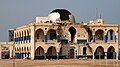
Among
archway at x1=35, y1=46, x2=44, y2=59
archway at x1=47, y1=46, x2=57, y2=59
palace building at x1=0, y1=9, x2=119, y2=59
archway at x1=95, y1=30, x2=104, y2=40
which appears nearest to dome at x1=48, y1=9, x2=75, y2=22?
palace building at x1=0, y1=9, x2=119, y2=59

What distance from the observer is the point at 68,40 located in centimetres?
7394

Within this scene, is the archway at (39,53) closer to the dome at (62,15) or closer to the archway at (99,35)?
the dome at (62,15)

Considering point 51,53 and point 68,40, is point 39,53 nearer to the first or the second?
point 51,53

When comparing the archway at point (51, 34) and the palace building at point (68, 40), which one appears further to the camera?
the archway at point (51, 34)

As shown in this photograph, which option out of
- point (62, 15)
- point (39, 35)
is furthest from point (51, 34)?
point (62, 15)

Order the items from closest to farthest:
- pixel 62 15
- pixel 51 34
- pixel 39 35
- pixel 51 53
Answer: pixel 39 35 < pixel 51 53 < pixel 51 34 < pixel 62 15

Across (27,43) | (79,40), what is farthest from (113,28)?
(27,43)

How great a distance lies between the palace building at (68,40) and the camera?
235 feet

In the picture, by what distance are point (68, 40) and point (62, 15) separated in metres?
6.77

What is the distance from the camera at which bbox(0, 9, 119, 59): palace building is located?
71750 mm

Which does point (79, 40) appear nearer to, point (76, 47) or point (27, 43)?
point (76, 47)

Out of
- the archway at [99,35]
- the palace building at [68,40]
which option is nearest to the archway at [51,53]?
the palace building at [68,40]

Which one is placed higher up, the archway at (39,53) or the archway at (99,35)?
the archway at (99,35)

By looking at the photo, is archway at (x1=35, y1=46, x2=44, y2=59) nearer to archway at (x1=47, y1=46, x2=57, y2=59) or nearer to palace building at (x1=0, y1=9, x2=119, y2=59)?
palace building at (x1=0, y1=9, x2=119, y2=59)
